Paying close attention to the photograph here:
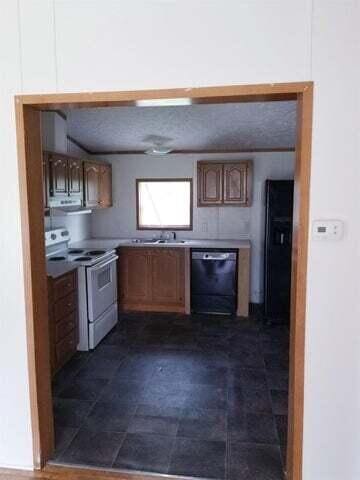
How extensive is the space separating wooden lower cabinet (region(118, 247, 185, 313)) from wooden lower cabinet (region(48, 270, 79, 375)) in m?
1.39

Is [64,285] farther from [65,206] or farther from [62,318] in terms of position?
[65,206]

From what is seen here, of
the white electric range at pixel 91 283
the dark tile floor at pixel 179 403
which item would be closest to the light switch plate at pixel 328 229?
the dark tile floor at pixel 179 403

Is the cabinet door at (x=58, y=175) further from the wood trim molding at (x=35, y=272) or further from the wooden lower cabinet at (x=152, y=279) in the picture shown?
the wood trim molding at (x=35, y=272)

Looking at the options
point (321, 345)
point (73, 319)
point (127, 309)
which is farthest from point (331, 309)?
point (127, 309)

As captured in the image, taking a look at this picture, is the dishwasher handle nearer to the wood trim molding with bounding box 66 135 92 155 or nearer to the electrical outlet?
the electrical outlet

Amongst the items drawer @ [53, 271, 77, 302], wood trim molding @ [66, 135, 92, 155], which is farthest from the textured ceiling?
drawer @ [53, 271, 77, 302]

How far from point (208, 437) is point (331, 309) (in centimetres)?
126

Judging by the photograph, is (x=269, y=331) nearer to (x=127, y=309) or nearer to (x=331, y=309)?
(x=127, y=309)

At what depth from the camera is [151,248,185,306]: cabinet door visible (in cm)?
499

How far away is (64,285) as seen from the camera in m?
3.48

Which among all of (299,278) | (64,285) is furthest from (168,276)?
(299,278)

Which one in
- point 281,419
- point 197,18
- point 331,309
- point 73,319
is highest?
point 197,18

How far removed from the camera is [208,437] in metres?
2.49

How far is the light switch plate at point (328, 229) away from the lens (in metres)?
1.81
